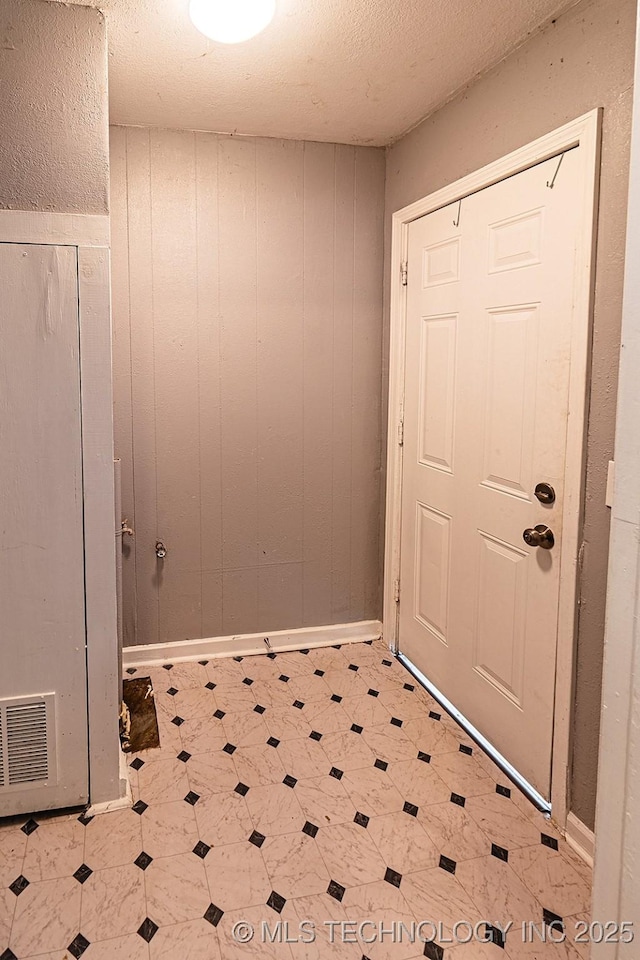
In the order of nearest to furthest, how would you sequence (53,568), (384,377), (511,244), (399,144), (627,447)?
(627,447)
(53,568)
(511,244)
(399,144)
(384,377)

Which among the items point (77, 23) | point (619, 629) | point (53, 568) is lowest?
point (53, 568)

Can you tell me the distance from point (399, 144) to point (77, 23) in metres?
1.55

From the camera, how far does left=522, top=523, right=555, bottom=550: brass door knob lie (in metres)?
2.12

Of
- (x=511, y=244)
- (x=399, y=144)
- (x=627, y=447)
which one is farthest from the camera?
(x=399, y=144)

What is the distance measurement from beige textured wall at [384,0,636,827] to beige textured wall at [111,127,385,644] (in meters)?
1.03

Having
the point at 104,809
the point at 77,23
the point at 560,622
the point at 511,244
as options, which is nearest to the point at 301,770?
the point at 104,809

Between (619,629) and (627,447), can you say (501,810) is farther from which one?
(627,447)

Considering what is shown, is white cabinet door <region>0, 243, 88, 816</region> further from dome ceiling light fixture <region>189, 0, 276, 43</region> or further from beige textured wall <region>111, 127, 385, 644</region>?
beige textured wall <region>111, 127, 385, 644</region>

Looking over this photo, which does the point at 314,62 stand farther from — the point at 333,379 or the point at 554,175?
the point at 333,379

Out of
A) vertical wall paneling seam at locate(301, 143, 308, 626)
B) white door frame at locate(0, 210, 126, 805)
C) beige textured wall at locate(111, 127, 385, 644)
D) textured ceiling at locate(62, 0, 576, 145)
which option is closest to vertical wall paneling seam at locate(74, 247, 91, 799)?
white door frame at locate(0, 210, 126, 805)

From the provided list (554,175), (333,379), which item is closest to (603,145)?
(554,175)

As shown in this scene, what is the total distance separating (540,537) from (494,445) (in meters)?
0.42

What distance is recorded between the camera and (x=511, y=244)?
7.41ft

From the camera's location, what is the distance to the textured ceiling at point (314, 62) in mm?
1957
